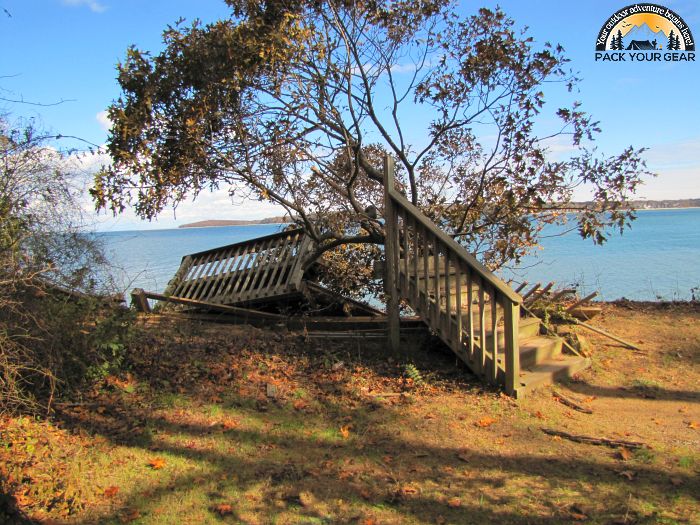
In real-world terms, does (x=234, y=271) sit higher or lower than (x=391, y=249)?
lower

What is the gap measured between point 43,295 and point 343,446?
2.83 m

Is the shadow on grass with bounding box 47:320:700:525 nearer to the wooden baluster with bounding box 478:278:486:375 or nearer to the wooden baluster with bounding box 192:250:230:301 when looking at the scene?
the wooden baluster with bounding box 478:278:486:375

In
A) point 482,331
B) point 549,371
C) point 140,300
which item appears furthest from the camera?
point 140,300

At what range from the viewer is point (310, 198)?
7.30 metres

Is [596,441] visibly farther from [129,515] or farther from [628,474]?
[129,515]

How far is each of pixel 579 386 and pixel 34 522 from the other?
16.2 feet

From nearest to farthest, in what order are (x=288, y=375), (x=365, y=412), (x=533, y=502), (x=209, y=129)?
1. (x=533, y=502)
2. (x=365, y=412)
3. (x=288, y=375)
4. (x=209, y=129)

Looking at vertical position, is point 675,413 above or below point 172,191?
below

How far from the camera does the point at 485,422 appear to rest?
14.6 ft

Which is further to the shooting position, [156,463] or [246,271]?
[246,271]

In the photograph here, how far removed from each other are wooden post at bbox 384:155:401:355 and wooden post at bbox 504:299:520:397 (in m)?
1.54

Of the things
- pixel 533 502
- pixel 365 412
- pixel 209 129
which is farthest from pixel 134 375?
pixel 533 502

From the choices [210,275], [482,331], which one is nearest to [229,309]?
[210,275]

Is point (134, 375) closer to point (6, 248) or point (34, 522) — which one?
point (6, 248)
